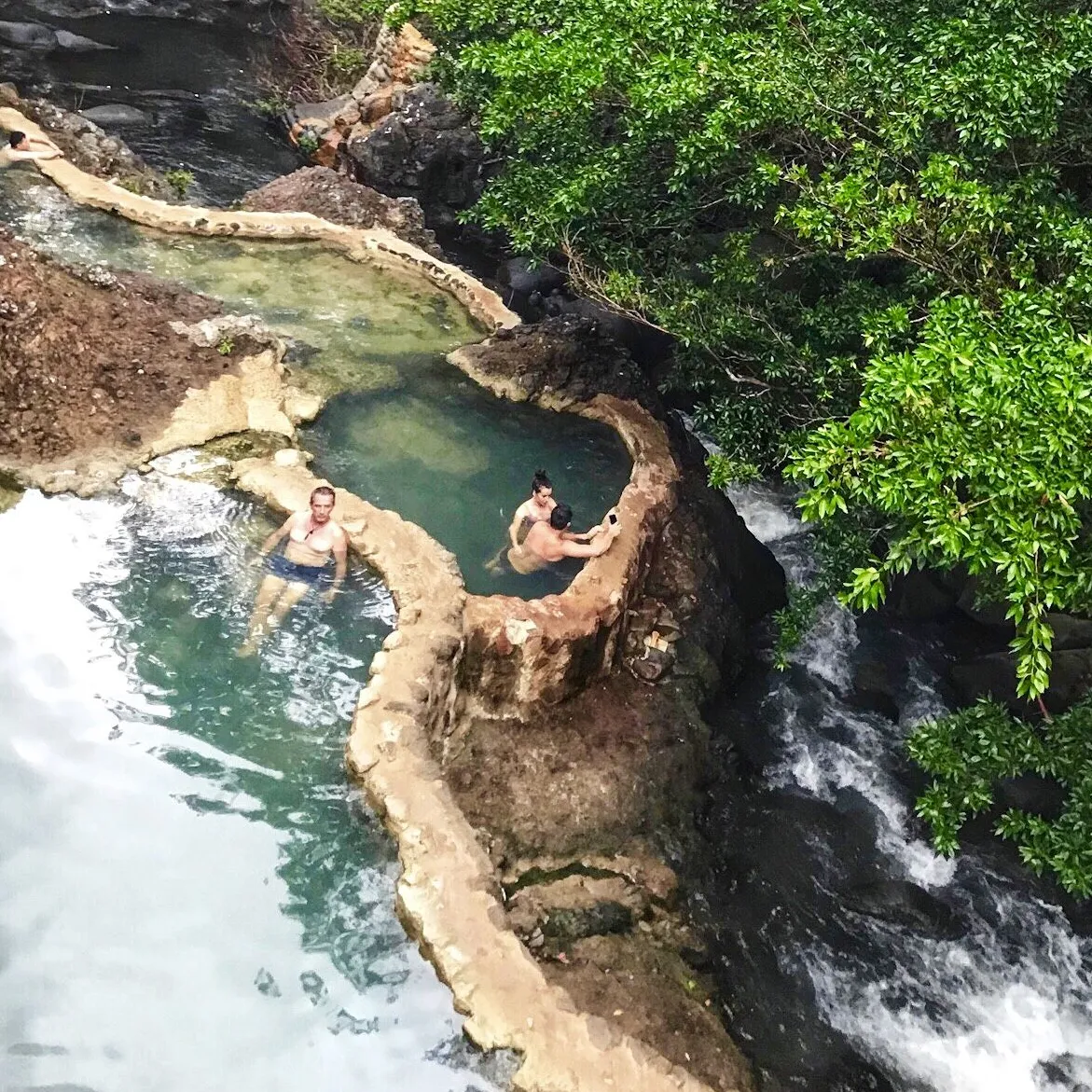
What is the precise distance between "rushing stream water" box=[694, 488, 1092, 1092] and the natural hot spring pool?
319cm

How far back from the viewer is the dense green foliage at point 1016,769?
667cm

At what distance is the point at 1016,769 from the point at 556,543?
14.5 feet

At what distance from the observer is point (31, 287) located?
9891 mm

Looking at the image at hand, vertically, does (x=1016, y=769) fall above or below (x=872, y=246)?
below

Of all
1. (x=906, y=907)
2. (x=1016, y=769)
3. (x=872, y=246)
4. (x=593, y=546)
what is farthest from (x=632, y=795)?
(x=872, y=246)

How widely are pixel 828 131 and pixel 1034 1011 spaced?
26.2 ft

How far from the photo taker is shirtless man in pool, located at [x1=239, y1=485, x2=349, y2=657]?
8.24 m

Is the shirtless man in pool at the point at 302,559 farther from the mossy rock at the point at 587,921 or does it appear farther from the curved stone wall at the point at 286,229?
the curved stone wall at the point at 286,229

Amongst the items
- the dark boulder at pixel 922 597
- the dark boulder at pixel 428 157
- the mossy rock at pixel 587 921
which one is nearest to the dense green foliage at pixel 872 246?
the mossy rock at pixel 587 921

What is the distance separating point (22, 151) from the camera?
14.3m

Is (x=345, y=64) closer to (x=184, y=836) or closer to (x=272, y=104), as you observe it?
(x=272, y=104)

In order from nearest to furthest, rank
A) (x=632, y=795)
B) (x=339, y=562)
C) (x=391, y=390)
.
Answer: (x=632, y=795)
(x=339, y=562)
(x=391, y=390)

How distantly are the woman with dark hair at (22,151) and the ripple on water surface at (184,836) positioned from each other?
851 centimetres

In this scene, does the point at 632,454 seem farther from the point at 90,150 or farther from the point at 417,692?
the point at 90,150
